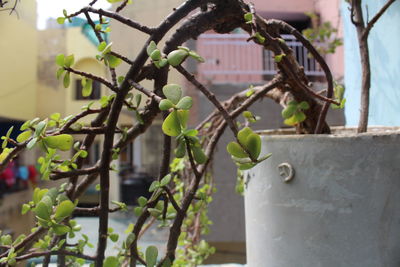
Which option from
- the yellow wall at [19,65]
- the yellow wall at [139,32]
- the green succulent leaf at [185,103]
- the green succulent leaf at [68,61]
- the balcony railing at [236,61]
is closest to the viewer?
the green succulent leaf at [185,103]

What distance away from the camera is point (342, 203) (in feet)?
1.16

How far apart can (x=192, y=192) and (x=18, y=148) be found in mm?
138

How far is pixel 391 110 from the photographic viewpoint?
2.15ft

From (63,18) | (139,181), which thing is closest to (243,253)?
(139,181)

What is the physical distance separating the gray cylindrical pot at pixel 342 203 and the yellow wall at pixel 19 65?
1.36 ft

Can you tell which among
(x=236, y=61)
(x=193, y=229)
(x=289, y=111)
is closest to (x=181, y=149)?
(x=289, y=111)

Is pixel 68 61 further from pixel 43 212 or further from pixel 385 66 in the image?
pixel 385 66

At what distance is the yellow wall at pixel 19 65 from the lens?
0.59 meters

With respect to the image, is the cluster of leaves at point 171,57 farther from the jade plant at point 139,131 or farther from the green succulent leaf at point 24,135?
the green succulent leaf at point 24,135

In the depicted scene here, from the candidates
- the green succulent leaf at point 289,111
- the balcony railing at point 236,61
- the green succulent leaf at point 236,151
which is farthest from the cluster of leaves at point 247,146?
the balcony railing at point 236,61

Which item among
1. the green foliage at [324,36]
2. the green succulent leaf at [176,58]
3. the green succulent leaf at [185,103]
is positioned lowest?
the green succulent leaf at [185,103]

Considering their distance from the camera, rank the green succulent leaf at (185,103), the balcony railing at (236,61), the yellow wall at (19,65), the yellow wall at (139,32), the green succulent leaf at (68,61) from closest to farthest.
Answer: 1. the green succulent leaf at (185,103)
2. the green succulent leaf at (68,61)
3. the yellow wall at (139,32)
4. the yellow wall at (19,65)
5. the balcony railing at (236,61)

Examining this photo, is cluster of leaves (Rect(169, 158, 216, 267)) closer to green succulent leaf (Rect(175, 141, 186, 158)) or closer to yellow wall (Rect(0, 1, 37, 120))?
yellow wall (Rect(0, 1, 37, 120))

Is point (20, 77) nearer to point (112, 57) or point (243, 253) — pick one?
point (112, 57)
